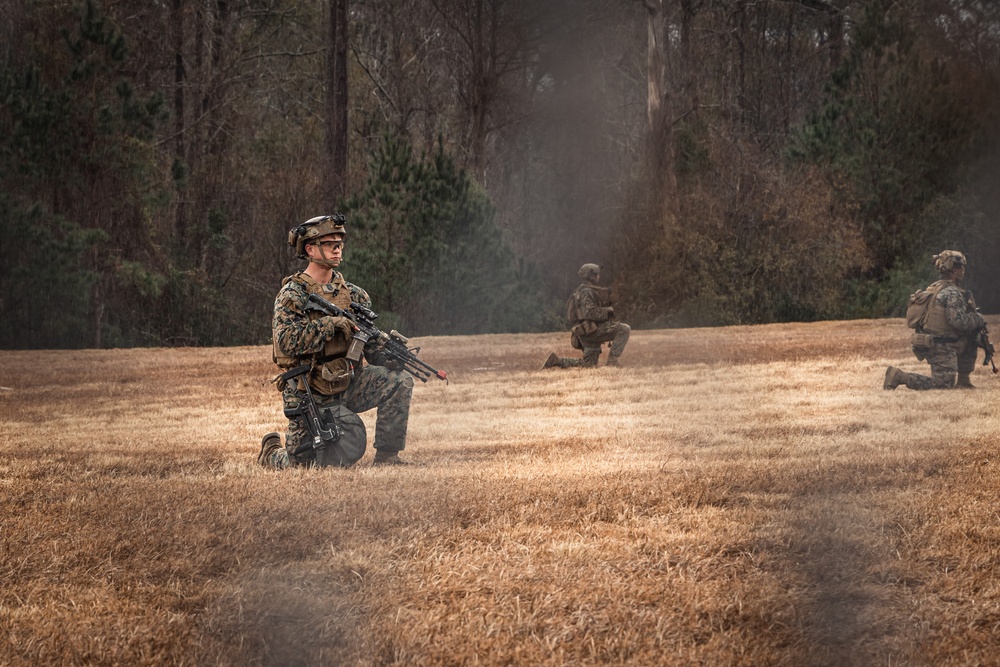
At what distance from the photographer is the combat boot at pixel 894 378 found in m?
10.2

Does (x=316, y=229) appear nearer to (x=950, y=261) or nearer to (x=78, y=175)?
(x=950, y=261)

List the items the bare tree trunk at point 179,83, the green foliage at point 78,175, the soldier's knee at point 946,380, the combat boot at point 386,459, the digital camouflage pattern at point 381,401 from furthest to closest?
the bare tree trunk at point 179,83 < the green foliage at point 78,175 < the soldier's knee at point 946,380 < the combat boot at point 386,459 < the digital camouflage pattern at point 381,401

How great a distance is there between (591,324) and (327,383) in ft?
21.5

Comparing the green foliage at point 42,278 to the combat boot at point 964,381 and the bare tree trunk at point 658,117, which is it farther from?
the combat boot at point 964,381

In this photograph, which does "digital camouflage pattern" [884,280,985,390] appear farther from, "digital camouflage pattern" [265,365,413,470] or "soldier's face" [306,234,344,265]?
"soldier's face" [306,234,344,265]

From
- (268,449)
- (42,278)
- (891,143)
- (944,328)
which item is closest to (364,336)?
(268,449)

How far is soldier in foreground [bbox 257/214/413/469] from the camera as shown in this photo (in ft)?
20.7

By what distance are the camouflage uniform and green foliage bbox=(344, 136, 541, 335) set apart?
1050cm

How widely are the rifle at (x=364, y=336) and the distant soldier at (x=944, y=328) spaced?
5.18m

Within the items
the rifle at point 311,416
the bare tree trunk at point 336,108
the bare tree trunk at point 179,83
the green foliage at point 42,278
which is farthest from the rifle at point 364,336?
the bare tree trunk at point 179,83

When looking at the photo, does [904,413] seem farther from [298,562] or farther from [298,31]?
[298,31]

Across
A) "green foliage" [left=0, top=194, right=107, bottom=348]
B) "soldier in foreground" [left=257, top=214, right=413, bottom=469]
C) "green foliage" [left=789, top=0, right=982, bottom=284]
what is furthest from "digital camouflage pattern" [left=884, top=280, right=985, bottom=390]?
"green foliage" [left=789, top=0, right=982, bottom=284]

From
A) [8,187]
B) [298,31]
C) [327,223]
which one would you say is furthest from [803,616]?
[298,31]

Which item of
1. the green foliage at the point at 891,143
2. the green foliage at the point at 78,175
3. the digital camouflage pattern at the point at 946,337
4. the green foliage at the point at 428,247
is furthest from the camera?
the green foliage at the point at 891,143
